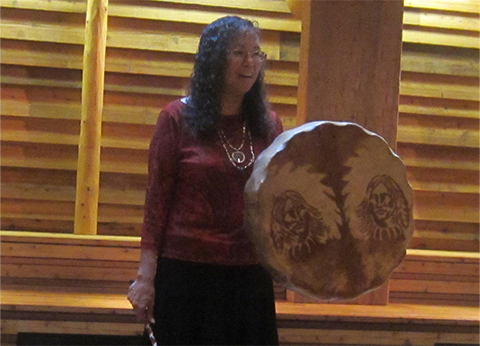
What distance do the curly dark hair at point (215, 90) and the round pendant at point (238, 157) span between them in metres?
0.09

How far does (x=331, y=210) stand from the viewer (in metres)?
2.06

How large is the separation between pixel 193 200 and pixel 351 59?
187 centimetres

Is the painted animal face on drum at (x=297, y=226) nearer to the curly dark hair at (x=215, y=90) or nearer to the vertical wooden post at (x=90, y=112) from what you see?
the curly dark hair at (x=215, y=90)

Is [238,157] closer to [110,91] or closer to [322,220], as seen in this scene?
[322,220]

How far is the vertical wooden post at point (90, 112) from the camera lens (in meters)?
4.89

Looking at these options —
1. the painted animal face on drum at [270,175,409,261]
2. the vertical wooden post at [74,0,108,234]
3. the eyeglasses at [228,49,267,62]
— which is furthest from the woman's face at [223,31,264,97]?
the vertical wooden post at [74,0,108,234]

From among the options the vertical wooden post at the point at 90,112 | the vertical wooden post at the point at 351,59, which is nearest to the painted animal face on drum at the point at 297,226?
the vertical wooden post at the point at 351,59

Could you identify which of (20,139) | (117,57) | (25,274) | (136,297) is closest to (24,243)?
(25,274)

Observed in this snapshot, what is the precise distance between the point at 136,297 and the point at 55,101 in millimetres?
3280

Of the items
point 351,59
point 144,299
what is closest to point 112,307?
point 351,59

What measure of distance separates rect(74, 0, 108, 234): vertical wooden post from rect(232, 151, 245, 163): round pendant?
305cm

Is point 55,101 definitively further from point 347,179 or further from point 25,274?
point 347,179

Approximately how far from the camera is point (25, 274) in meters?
4.52

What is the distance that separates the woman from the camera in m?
1.96
